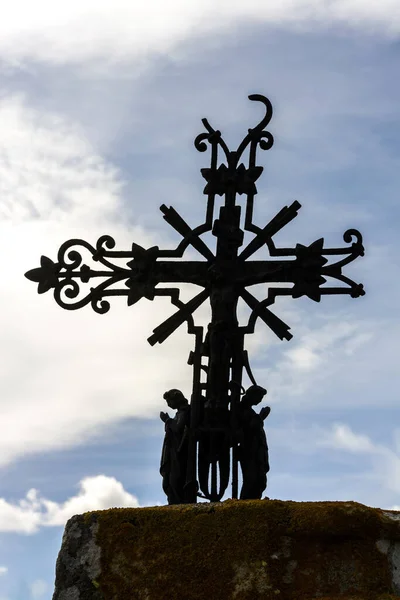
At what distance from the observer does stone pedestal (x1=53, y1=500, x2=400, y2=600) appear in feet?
17.3

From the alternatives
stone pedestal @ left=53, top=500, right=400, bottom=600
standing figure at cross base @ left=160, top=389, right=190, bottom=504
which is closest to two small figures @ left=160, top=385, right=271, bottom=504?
standing figure at cross base @ left=160, top=389, right=190, bottom=504

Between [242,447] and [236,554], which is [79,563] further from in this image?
[242,447]

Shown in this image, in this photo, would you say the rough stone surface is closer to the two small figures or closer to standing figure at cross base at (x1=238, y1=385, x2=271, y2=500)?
the two small figures

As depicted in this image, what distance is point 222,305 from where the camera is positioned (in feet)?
23.7

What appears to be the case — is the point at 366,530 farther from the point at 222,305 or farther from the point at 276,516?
the point at 222,305

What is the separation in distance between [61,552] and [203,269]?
2597 mm

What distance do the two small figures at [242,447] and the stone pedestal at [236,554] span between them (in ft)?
4.39

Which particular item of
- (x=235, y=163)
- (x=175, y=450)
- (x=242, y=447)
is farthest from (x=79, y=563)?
(x=235, y=163)

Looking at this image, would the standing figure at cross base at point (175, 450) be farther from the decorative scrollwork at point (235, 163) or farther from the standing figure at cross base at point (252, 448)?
the decorative scrollwork at point (235, 163)

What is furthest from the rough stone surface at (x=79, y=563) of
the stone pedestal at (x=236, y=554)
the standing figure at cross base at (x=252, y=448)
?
the standing figure at cross base at (x=252, y=448)

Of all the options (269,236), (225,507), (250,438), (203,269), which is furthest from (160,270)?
(225,507)

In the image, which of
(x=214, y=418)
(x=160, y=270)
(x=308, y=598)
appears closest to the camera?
(x=308, y=598)

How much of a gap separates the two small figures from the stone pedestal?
1.34 meters

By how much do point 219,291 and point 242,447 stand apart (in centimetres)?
116
